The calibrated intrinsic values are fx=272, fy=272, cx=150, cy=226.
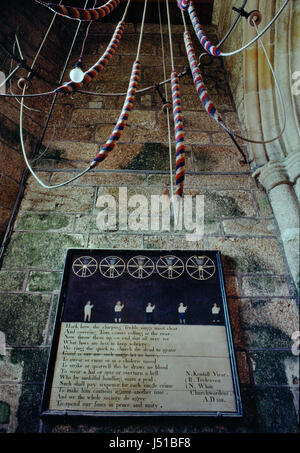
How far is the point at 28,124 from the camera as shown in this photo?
2291 mm

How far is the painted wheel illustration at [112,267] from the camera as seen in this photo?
1.69 m

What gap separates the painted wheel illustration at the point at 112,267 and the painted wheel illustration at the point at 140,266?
0.17 feet

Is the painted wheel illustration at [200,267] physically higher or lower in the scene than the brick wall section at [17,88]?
lower

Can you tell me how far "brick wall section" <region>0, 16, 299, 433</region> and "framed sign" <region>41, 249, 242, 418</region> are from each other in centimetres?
8

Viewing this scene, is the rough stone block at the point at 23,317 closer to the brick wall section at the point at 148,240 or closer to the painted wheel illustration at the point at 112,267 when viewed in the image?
the brick wall section at the point at 148,240

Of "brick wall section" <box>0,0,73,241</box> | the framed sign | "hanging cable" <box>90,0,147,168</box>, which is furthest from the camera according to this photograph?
"brick wall section" <box>0,0,73,241</box>

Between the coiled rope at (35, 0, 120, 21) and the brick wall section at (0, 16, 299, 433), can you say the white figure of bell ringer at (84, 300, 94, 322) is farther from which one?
the coiled rope at (35, 0, 120, 21)

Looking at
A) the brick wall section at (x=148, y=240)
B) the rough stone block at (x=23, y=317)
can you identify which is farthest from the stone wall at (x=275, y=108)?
the rough stone block at (x=23, y=317)

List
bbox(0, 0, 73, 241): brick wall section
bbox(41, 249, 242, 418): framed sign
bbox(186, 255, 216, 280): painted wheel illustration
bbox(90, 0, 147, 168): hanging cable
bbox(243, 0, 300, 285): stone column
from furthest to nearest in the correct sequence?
1. bbox(0, 0, 73, 241): brick wall section
2. bbox(243, 0, 300, 285): stone column
3. bbox(186, 255, 216, 280): painted wheel illustration
4. bbox(90, 0, 147, 168): hanging cable
5. bbox(41, 249, 242, 418): framed sign

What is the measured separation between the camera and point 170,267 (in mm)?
1723

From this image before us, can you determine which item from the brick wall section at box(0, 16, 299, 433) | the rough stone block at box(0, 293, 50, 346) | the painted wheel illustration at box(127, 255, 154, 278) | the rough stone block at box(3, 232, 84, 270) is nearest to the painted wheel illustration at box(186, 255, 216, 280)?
the brick wall section at box(0, 16, 299, 433)

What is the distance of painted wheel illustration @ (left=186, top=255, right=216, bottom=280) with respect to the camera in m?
1.69

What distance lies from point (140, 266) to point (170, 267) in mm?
190

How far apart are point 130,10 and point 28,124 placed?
220cm
